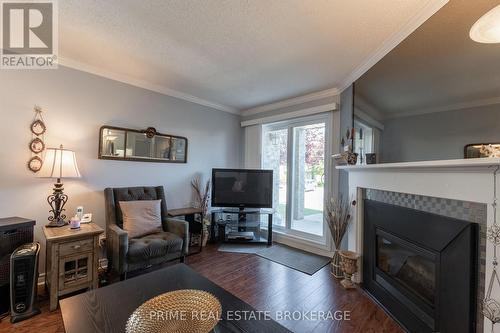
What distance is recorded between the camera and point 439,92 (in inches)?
55.0

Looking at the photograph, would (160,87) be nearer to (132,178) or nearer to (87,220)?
(132,178)

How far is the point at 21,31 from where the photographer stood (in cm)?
188

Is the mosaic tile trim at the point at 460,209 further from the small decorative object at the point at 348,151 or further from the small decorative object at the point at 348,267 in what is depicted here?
the small decorative object at the point at 348,267

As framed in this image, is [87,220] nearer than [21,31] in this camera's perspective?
No

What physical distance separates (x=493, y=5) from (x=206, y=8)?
167 centimetres

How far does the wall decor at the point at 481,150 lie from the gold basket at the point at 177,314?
1552mm

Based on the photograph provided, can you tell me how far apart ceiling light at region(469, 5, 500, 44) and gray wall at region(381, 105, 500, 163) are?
339 millimetres

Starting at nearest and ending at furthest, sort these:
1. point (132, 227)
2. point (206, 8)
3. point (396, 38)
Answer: point (206, 8) → point (396, 38) → point (132, 227)

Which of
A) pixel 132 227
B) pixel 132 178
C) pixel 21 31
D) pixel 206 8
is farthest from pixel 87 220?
pixel 206 8

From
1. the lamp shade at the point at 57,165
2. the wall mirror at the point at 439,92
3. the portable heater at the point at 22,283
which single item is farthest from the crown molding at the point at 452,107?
the portable heater at the point at 22,283

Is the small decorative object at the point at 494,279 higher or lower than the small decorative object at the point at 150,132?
lower

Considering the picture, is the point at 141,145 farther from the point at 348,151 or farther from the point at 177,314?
the point at 348,151

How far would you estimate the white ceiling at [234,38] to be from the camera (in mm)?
1569

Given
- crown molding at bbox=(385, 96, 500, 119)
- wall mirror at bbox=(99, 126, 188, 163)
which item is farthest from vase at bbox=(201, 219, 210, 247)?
crown molding at bbox=(385, 96, 500, 119)
